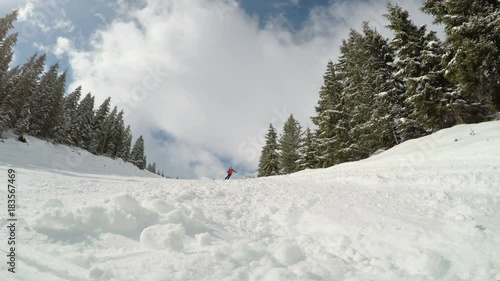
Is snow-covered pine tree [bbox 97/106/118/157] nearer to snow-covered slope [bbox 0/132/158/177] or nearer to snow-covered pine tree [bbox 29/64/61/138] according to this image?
snow-covered pine tree [bbox 29/64/61/138]

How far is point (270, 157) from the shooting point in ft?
140

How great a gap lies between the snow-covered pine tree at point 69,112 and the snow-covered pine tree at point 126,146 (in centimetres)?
1851

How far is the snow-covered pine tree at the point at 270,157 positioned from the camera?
41.5m

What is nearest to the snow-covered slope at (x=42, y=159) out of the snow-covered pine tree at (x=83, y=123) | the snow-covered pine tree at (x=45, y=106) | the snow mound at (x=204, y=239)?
the snow-covered pine tree at (x=45, y=106)

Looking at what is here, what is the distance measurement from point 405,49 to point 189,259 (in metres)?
21.8

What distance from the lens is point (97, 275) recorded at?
13.1 feet

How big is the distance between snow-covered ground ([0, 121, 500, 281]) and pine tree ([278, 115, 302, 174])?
32116mm

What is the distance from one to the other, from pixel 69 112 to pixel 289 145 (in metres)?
40.9

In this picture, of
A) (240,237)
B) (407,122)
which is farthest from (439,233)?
(407,122)

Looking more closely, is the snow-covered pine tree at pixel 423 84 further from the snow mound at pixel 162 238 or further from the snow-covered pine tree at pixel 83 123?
the snow-covered pine tree at pixel 83 123

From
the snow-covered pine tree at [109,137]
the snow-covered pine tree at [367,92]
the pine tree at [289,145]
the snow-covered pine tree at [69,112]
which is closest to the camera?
the snow-covered pine tree at [367,92]

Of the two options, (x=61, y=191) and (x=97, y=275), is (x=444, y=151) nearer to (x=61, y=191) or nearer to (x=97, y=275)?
(x=97, y=275)

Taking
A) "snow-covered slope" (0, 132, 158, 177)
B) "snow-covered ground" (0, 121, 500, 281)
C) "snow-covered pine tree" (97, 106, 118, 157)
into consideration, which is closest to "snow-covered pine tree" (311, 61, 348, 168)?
"snow-covered ground" (0, 121, 500, 281)

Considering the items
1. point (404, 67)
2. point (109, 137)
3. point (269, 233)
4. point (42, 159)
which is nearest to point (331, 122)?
point (404, 67)
